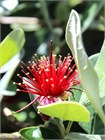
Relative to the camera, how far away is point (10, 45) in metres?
1.04

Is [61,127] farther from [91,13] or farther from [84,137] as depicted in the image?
[91,13]

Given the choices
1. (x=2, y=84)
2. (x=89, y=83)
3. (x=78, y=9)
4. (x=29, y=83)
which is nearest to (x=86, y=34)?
(x=78, y=9)

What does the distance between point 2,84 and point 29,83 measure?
19 cm

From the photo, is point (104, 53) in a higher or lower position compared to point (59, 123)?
higher

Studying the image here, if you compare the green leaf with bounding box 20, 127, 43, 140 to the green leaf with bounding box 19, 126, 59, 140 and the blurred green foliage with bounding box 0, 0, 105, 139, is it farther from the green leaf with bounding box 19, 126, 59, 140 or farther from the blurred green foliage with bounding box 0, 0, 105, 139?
the blurred green foliage with bounding box 0, 0, 105, 139

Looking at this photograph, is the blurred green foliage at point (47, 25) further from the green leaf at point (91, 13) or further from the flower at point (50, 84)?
the flower at point (50, 84)

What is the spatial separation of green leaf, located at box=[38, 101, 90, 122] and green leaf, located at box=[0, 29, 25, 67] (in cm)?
25

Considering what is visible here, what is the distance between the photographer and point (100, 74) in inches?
38.1

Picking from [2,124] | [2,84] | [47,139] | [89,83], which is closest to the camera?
[89,83]

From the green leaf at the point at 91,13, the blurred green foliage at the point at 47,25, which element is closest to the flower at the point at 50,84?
the blurred green foliage at the point at 47,25

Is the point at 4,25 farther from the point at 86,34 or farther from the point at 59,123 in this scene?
the point at 59,123

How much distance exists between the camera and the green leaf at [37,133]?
98cm

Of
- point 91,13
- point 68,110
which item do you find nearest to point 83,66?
point 68,110

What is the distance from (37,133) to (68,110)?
21cm
